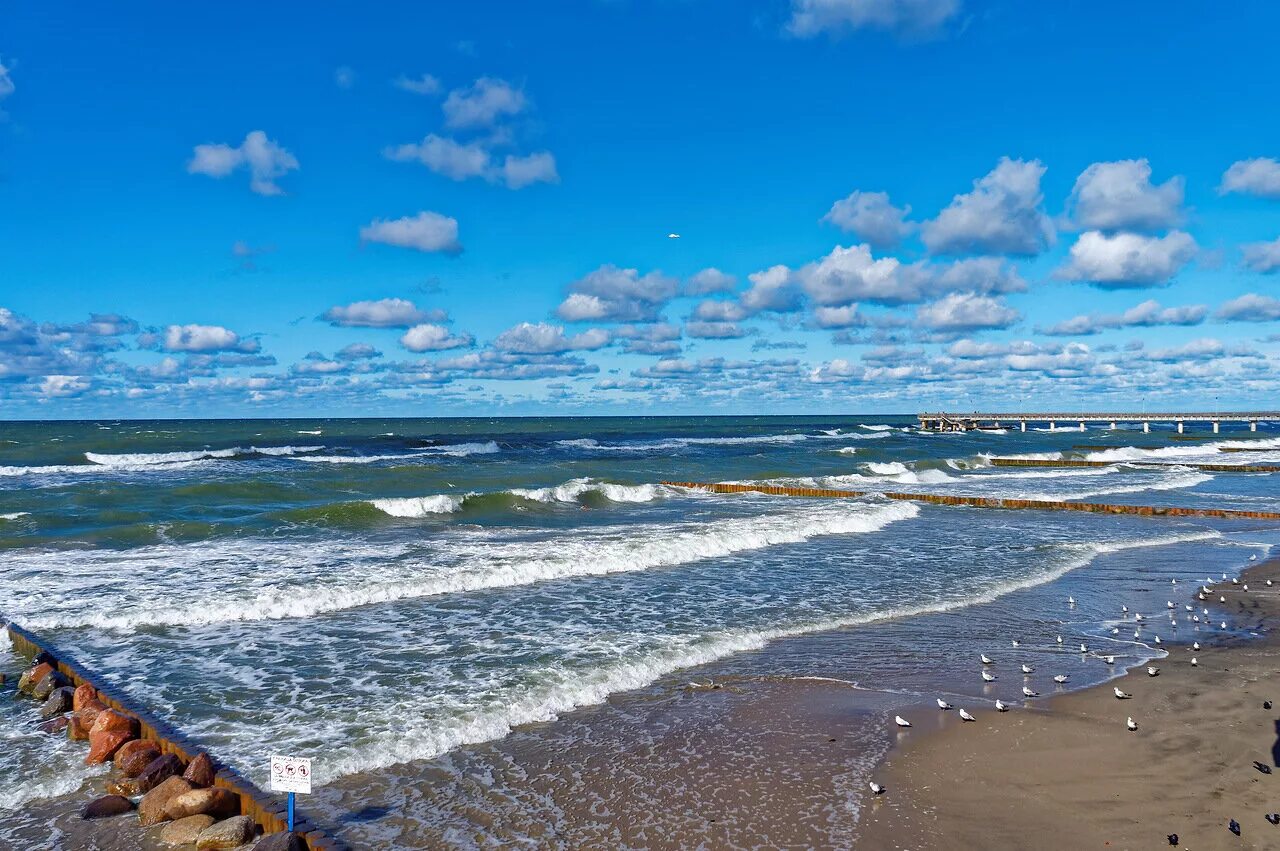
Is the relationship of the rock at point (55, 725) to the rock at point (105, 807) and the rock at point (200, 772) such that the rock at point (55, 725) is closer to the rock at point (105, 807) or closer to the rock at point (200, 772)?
the rock at point (105, 807)

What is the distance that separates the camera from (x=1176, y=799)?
7.25 meters

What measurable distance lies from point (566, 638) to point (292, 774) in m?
6.54

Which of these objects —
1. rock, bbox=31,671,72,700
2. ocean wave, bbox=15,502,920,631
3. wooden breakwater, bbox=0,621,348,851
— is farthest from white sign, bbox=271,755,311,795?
ocean wave, bbox=15,502,920,631

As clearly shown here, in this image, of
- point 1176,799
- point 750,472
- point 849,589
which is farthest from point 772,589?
point 750,472

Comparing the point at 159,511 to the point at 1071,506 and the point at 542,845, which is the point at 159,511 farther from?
the point at 1071,506

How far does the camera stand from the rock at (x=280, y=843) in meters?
6.16

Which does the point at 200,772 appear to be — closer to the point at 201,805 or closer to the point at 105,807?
the point at 201,805

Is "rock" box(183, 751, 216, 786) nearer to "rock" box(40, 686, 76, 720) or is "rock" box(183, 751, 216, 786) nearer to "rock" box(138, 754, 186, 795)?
"rock" box(138, 754, 186, 795)

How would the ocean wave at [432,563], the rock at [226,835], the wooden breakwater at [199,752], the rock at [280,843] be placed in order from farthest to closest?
the ocean wave at [432,563], the wooden breakwater at [199,752], the rock at [226,835], the rock at [280,843]

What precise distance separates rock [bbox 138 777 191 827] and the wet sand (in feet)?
18.0

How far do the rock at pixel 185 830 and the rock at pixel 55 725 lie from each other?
3144mm

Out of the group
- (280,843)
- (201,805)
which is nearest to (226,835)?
(201,805)

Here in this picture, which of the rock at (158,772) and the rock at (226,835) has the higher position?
the rock at (158,772)

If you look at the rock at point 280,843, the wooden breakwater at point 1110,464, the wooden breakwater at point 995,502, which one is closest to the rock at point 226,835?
the rock at point 280,843
